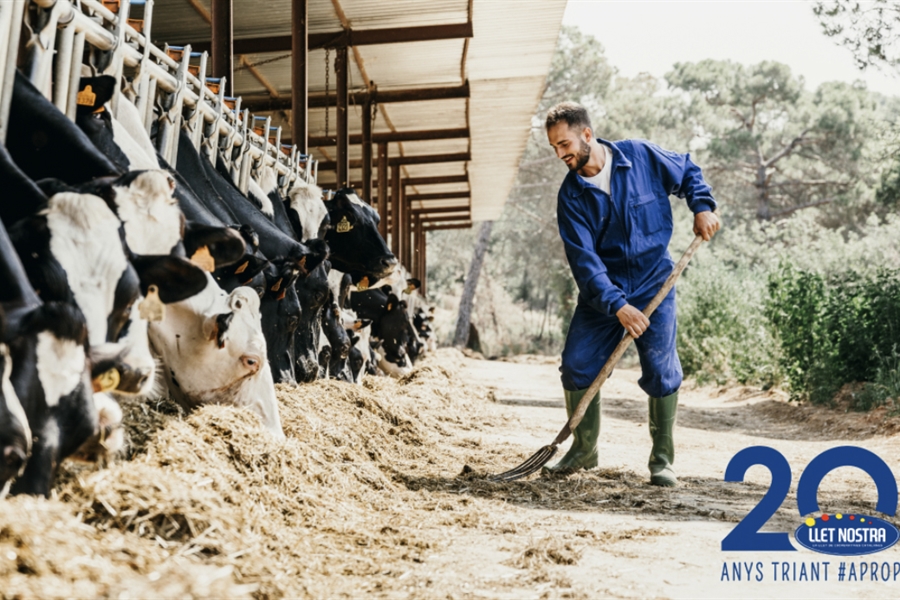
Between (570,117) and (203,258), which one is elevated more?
(570,117)

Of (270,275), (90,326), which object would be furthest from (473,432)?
(90,326)

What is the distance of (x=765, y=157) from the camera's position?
39.2 meters

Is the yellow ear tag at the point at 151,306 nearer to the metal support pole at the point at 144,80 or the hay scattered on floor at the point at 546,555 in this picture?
the hay scattered on floor at the point at 546,555

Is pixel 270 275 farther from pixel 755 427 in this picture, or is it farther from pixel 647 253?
pixel 755 427

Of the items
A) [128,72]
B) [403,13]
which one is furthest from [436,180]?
[128,72]

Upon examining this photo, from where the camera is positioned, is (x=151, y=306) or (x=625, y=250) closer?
(x=151, y=306)

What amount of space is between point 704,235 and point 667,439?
3.75 ft

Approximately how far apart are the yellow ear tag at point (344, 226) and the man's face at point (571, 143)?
8.20 ft

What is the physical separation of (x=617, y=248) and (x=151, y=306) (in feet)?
10.6

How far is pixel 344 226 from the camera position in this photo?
776 centimetres

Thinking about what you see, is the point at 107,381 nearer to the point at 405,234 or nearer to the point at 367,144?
the point at 367,144

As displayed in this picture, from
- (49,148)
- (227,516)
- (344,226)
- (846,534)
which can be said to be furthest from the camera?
(344,226)

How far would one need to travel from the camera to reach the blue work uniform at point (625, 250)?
18.4ft

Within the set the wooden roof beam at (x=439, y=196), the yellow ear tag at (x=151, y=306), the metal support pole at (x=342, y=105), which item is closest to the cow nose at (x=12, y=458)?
the yellow ear tag at (x=151, y=306)
